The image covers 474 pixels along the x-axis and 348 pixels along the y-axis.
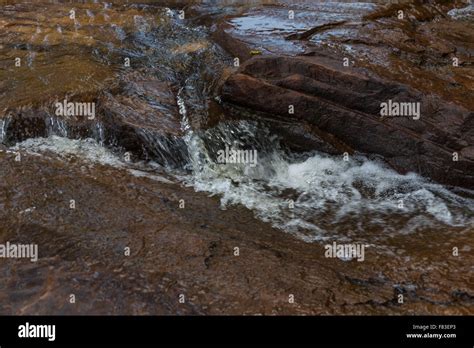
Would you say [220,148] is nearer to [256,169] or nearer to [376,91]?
[256,169]

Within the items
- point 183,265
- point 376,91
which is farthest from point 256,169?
point 183,265

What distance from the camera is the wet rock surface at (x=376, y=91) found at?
6457mm

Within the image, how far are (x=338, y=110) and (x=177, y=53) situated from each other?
3958 millimetres

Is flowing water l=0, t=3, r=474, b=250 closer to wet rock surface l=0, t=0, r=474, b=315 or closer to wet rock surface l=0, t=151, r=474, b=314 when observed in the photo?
wet rock surface l=0, t=0, r=474, b=315

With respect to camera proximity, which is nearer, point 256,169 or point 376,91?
point 376,91

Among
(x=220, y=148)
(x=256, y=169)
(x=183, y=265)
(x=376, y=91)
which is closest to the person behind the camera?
(x=183, y=265)

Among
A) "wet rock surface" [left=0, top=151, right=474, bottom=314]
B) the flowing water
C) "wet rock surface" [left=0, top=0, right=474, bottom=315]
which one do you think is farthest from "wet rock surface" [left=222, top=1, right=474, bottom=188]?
"wet rock surface" [left=0, top=151, right=474, bottom=314]

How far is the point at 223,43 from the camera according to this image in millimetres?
A: 9070

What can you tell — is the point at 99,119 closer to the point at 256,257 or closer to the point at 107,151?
the point at 107,151

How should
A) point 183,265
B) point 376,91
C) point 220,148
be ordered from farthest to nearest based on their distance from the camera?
point 220,148, point 376,91, point 183,265

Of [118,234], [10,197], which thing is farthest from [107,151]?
[118,234]

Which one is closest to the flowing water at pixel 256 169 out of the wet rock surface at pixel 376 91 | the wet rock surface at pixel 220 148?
the wet rock surface at pixel 220 148

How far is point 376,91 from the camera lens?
22.4ft
